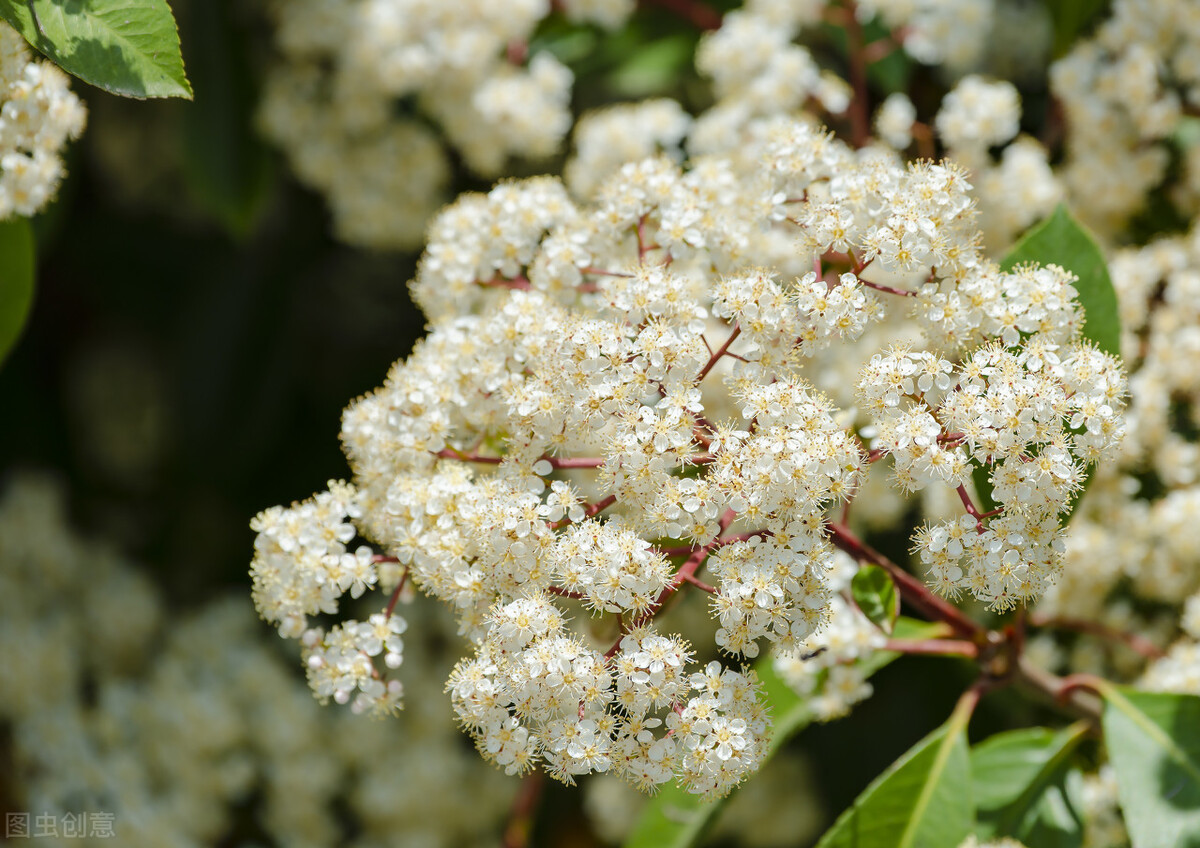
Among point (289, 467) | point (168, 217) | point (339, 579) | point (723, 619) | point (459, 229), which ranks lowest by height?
point (289, 467)

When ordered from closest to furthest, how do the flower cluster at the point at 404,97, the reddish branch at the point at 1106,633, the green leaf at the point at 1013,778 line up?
the green leaf at the point at 1013,778 → the reddish branch at the point at 1106,633 → the flower cluster at the point at 404,97

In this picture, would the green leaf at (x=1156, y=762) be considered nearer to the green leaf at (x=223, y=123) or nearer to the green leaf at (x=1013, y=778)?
the green leaf at (x=1013, y=778)

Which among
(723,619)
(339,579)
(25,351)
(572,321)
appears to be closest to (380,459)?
(339,579)

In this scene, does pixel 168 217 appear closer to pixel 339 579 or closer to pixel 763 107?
pixel 763 107

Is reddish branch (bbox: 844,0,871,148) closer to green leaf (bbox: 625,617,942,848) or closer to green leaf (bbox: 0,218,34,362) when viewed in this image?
green leaf (bbox: 625,617,942,848)

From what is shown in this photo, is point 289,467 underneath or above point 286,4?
underneath

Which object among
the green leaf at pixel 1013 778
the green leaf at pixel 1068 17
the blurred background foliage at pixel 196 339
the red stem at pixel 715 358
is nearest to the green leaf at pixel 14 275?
the blurred background foliage at pixel 196 339
